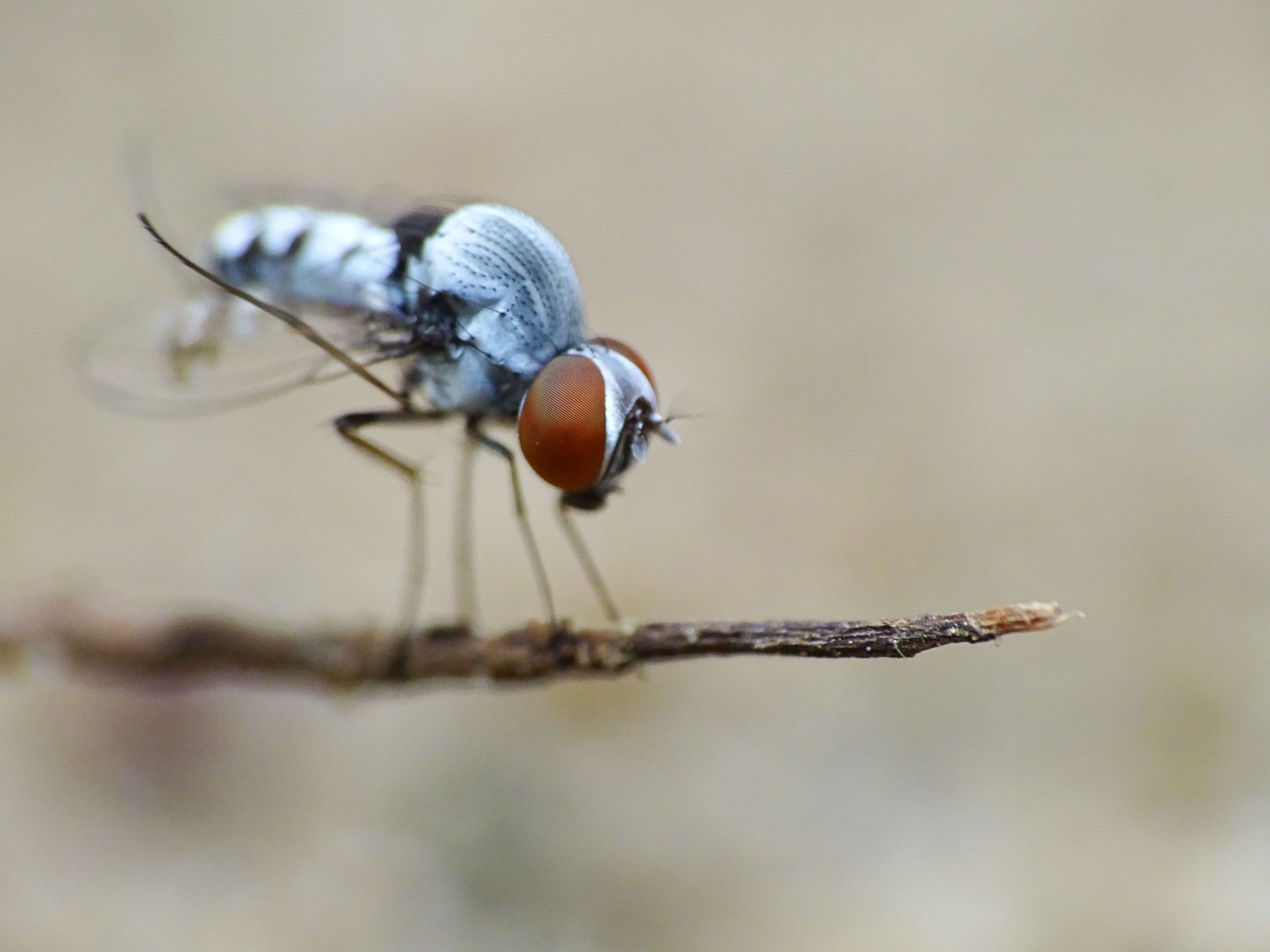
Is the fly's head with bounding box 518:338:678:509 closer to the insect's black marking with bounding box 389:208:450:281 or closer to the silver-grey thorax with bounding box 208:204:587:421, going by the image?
the silver-grey thorax with bounding box 208:204:587:421

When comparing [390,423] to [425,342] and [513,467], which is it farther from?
[513,467]

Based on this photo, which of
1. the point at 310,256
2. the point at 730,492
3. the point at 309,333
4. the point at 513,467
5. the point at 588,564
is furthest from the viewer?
the point at 730,492

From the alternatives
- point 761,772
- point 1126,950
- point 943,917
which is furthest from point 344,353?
point 1126,950

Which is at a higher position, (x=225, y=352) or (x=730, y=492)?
(x=225, y=352)

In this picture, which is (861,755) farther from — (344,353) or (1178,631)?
(344,353)

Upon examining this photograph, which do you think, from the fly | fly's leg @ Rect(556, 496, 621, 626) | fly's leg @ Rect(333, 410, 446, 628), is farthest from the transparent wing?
fly's leg @ Rect(556, 496, 621, 626)

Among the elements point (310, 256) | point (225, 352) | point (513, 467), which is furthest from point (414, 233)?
point (225, 352)
